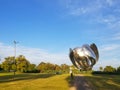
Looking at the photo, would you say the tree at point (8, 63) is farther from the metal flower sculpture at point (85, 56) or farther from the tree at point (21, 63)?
the metal flower sculpture at point (85, 56)

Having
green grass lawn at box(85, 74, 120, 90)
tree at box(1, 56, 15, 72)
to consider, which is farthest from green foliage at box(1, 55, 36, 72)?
green grass lawn at box(85, 74, 120, 90)

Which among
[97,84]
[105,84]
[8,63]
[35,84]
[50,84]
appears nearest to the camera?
[50,84]

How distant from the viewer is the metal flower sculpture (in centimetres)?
3164

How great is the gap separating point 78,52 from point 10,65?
341 ft

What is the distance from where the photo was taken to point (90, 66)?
109ft

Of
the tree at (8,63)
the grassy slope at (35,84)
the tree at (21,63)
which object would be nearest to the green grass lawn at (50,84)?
the grassy slope at (35,84)

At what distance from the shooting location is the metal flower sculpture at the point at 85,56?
3164 centimetres

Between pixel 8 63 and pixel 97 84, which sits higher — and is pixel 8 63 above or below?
above

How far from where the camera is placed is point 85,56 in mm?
31469

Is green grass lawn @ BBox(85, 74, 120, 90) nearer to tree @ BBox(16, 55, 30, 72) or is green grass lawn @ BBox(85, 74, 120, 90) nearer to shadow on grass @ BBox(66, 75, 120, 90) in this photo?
shadow on grass @ BBox(66, 75, 120, 90)

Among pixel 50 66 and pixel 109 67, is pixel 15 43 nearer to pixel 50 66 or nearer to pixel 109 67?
pixel 109 67

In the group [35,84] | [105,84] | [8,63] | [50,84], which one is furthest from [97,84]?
[8,63]

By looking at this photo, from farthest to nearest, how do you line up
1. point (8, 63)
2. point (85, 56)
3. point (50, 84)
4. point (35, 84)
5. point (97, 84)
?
point (8, 63)
point (97, 84)
point (35, 84)
point (50, 84)
point (85, 56)

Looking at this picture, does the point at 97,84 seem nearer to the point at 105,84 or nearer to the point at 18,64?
the point at 105,84
